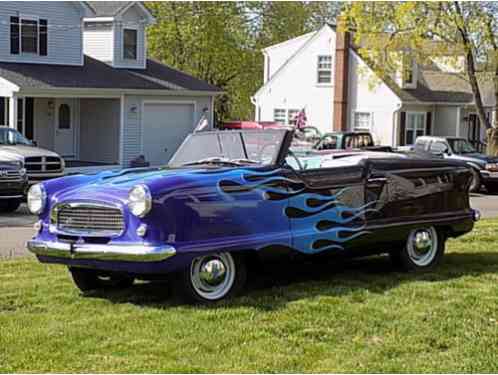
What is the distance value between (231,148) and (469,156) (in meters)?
20.1

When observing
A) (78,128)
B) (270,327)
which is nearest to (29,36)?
(78,128)

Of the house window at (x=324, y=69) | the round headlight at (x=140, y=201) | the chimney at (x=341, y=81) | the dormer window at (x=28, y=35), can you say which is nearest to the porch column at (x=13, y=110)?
the dormer window at (x=28, y=35)

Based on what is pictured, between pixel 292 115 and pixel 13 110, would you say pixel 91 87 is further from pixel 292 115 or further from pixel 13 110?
pixel 292 115

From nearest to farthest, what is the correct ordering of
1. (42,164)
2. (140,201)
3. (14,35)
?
(140,201), (42,164), (14,35)

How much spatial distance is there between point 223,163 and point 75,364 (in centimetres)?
321

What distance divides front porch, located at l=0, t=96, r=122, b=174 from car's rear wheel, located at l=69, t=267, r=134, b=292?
69.9 ft

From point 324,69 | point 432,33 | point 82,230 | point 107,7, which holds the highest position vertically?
point 107,7

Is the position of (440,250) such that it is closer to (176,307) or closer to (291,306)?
(291,306)

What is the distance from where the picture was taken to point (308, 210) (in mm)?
8312

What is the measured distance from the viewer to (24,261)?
10.2m

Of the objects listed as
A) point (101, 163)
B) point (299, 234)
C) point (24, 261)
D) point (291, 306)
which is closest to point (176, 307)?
point (291, 306)

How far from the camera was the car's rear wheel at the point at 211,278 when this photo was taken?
746cm

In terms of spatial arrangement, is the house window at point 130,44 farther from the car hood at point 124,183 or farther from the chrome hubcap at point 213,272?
the chrome hubcap at point 213,272

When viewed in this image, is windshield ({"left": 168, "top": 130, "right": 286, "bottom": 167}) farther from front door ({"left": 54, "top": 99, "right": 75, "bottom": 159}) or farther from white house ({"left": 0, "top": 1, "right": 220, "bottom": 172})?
front door ({"left": 54, "top": 99, "right": 75, "bottom": 159})
